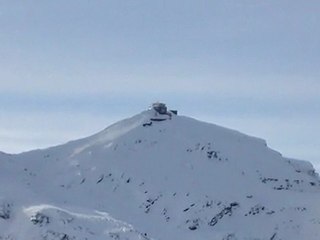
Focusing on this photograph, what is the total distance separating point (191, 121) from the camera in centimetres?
17038

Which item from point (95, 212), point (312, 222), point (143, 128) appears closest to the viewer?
point (95, 212)

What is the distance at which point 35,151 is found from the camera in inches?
6604

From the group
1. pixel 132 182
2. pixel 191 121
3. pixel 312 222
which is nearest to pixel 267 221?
pixel 312 222

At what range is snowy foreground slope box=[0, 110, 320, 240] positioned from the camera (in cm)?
13050

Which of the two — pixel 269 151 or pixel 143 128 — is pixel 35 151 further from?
pixel 269 151

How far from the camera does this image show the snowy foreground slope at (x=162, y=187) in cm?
13050

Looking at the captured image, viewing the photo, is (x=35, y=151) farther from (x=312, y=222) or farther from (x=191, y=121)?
(x=312, y=222)

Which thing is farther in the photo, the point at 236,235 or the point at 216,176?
the point at 216,176

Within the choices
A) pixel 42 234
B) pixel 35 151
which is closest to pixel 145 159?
pixel 35 151

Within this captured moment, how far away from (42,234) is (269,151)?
59.0 meters

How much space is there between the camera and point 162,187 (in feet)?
493

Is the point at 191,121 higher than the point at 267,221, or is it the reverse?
the point at 191,121

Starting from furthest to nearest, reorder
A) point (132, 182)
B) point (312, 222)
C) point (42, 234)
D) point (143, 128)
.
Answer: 1. point (143, 128)
2. point (132, 182)
3. point (312, 222)
4. point (42, 234)

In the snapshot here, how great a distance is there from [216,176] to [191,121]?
19.6m
